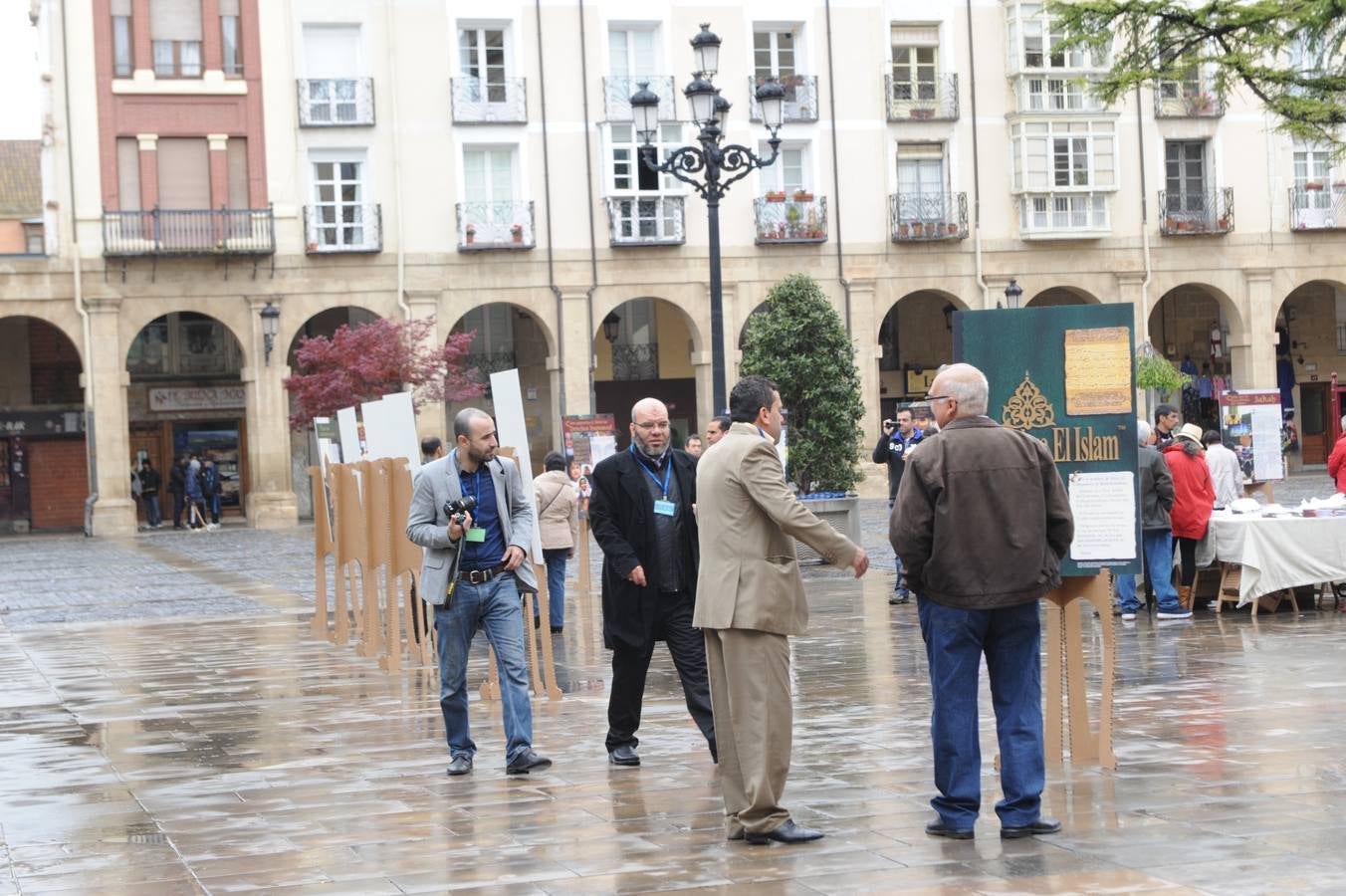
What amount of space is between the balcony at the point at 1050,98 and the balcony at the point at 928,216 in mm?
2623

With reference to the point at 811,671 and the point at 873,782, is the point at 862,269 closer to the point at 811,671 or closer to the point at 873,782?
the point at 811,671

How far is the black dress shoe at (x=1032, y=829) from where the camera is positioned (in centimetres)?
748

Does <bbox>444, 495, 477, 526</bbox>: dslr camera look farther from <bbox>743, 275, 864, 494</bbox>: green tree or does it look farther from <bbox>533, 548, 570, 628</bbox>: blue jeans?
<bbox>743, 275, 864, 494</bbox>: green tree

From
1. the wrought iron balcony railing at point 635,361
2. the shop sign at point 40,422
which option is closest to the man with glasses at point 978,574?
the wrought iron balcony railing at point 635,361

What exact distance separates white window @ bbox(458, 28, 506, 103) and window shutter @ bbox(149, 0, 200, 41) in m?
5.69

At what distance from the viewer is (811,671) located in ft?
43.5

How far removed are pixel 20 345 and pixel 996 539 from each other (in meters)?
40.3

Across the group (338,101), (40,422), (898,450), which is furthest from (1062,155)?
(898,450)

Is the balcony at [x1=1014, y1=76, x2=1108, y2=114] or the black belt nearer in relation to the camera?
the black belt

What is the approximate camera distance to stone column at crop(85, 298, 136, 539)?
40.7 metres

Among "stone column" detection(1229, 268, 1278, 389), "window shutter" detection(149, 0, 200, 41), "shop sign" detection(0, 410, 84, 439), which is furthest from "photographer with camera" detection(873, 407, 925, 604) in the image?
"shop sign" detection(0, 410, 84, 439)

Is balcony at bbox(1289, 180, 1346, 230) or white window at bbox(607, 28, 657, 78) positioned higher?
white window at bbox(607, 28, 657, 78)

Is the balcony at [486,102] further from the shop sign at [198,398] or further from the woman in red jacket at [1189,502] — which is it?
the woman in red jacket at [1189,502]

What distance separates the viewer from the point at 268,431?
41812 millimetres
